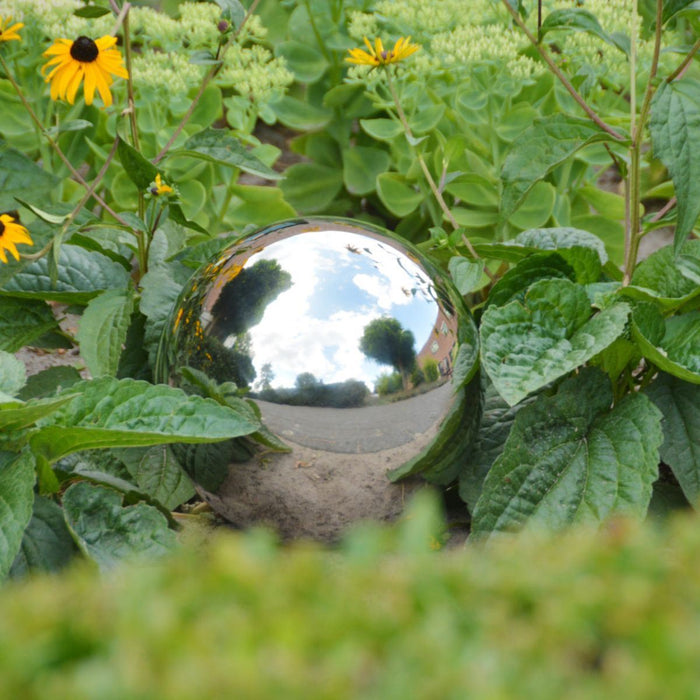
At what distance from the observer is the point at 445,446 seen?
196cm

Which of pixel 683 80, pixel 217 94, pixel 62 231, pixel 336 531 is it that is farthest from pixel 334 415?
pixel 217 94

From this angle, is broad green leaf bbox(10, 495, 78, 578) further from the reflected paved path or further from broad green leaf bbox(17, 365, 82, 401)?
broad green leaf bbox(17, 365, 82, 401)

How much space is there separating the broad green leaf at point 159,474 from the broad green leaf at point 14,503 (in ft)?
1.51

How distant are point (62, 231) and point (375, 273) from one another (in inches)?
25.1

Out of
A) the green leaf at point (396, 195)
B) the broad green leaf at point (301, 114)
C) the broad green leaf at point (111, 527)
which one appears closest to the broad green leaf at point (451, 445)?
the broad green leaf at point (111, 527)

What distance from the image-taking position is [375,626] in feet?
2.40

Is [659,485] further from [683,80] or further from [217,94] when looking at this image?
[217,94]

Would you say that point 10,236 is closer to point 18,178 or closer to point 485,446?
point 18,178

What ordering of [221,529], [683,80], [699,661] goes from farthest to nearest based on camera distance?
1. [221,529]
2. [683,80]
3. [699,661]

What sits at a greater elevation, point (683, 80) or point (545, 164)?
point (683, 80)

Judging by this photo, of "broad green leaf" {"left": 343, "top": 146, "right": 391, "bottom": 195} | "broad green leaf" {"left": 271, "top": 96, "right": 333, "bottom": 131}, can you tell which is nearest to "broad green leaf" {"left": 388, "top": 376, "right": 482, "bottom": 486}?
"broad green leaf" {"left": 343, "top": 146, "right": 391, "bottom": 195}

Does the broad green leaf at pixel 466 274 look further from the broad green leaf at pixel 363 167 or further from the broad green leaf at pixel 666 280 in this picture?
the broad green leaf at pixel 363 167

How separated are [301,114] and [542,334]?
6.45 feet

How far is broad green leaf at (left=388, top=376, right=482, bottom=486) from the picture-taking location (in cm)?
192
